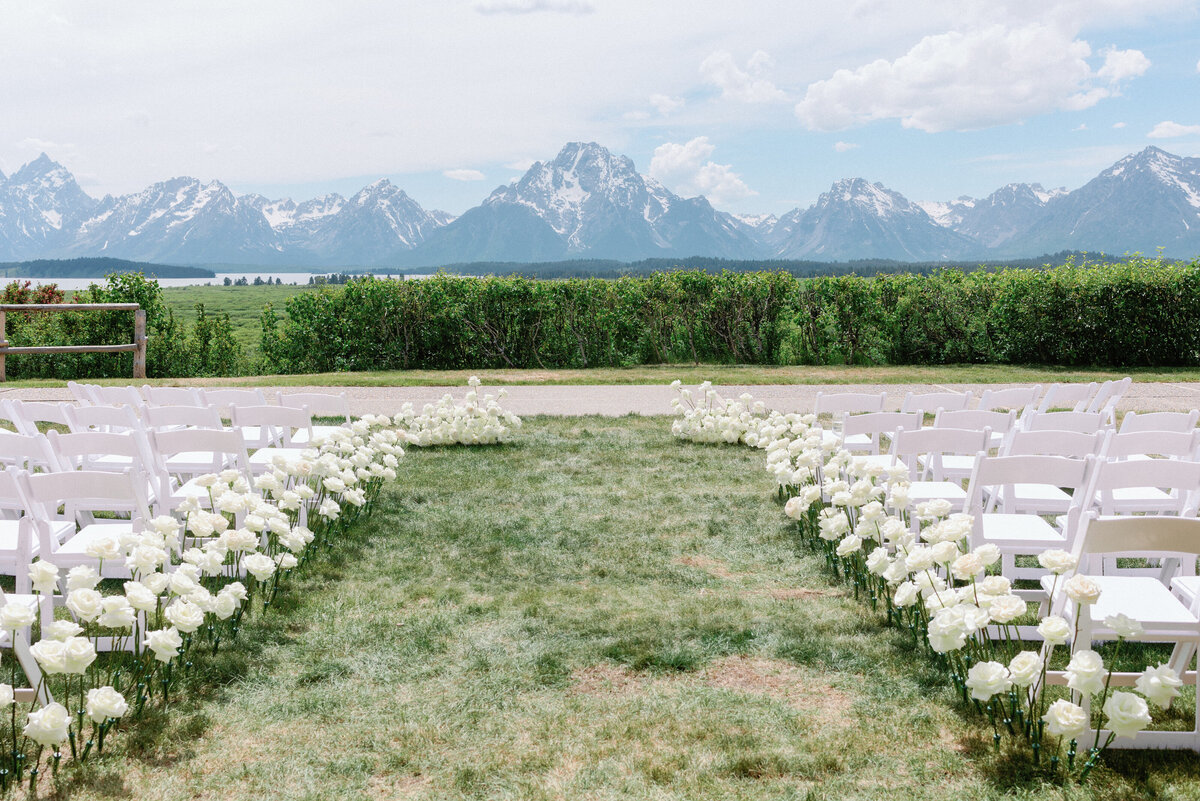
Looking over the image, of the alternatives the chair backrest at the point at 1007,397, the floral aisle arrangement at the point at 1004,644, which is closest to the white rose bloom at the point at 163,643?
the floral aisle arrangement at the point at 1004,644

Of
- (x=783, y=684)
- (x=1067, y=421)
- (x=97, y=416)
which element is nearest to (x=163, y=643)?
(x=783, y=684)

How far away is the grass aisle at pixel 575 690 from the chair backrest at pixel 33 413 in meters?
2.48

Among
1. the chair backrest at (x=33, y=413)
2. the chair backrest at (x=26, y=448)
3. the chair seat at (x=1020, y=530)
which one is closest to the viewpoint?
the chair seat at (x=1020, y=530)

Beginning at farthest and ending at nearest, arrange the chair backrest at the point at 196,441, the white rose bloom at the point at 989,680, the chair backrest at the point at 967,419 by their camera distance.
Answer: the chair backrest at the point at 967,419 < the chair backrest at the point at 196,441 < the white rose bloom at the point at 989,680

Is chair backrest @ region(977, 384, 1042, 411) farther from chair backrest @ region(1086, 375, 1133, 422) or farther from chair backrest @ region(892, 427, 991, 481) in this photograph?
chair backrest @ region(892, 427, 991, 481)

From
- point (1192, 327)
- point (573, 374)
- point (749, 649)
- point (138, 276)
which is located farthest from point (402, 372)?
point (1192, 327)

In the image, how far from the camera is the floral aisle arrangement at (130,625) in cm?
327

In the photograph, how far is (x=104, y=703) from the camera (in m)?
3.27

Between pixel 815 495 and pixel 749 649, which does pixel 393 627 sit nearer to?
pixel 749 649

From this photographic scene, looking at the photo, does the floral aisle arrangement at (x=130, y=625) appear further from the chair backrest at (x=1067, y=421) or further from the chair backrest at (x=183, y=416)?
the chair backrest at (x=1067, y=421)

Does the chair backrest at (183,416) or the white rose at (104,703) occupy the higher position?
the chair backrest at (183,416)

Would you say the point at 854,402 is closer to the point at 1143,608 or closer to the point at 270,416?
the point at 1143,608

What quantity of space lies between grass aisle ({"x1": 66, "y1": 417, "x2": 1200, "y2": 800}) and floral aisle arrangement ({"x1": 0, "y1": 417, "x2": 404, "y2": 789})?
21 cm

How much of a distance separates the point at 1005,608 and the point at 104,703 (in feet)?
11.0
